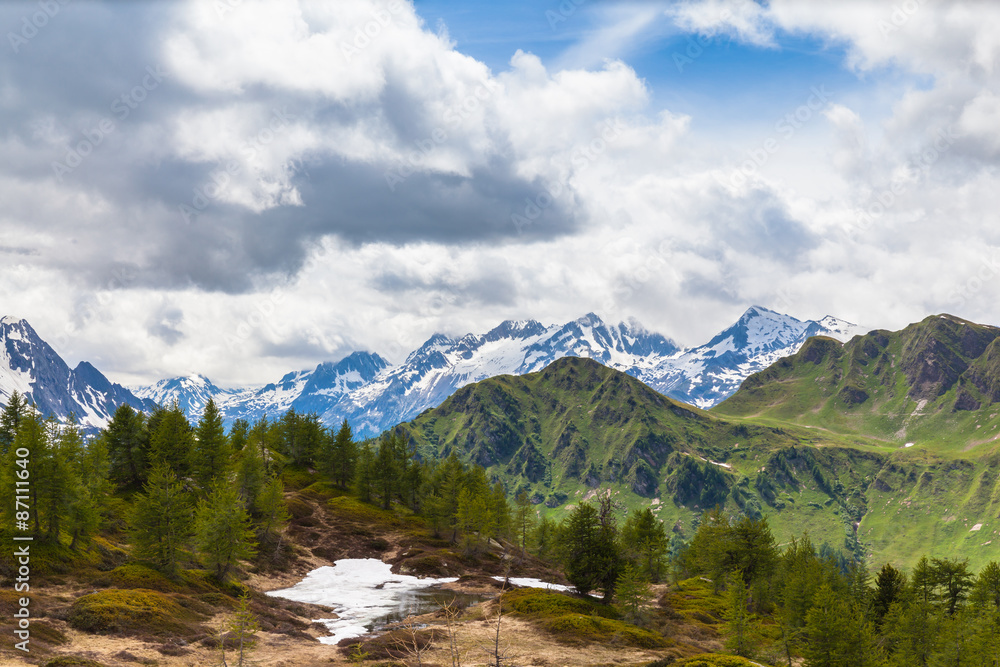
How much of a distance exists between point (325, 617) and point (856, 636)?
179ft

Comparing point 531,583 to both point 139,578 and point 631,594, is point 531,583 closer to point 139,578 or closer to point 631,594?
point 631,594

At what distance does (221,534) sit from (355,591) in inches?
882

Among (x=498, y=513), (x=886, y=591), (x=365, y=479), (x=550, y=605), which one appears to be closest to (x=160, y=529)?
(x=550, y=605)

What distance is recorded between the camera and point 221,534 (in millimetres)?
69375

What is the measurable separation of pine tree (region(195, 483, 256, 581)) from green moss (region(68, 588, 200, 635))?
1262 cm

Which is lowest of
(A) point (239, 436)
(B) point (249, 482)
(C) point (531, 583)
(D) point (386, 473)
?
(C) point (531, 583)

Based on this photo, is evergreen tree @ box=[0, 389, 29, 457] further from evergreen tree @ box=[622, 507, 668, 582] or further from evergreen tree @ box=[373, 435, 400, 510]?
evergreen tree @ box=[622, 507, 668, 582]

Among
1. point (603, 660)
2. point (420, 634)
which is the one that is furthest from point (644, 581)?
point (420, 634)

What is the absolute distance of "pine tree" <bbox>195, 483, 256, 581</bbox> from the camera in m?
68.8

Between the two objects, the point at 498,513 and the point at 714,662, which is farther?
the point at 498,513

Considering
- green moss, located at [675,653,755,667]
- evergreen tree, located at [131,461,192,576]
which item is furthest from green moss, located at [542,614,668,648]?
evergreen tree, located at [131,461,192,576]

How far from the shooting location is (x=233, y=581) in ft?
235

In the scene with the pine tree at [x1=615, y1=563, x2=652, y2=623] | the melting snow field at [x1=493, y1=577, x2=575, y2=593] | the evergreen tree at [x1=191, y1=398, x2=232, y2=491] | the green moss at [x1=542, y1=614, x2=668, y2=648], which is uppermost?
the evergreen tree at [x1=191, y1=398, x2=232, y2=491]

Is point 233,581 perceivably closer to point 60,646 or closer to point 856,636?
point 60,646
